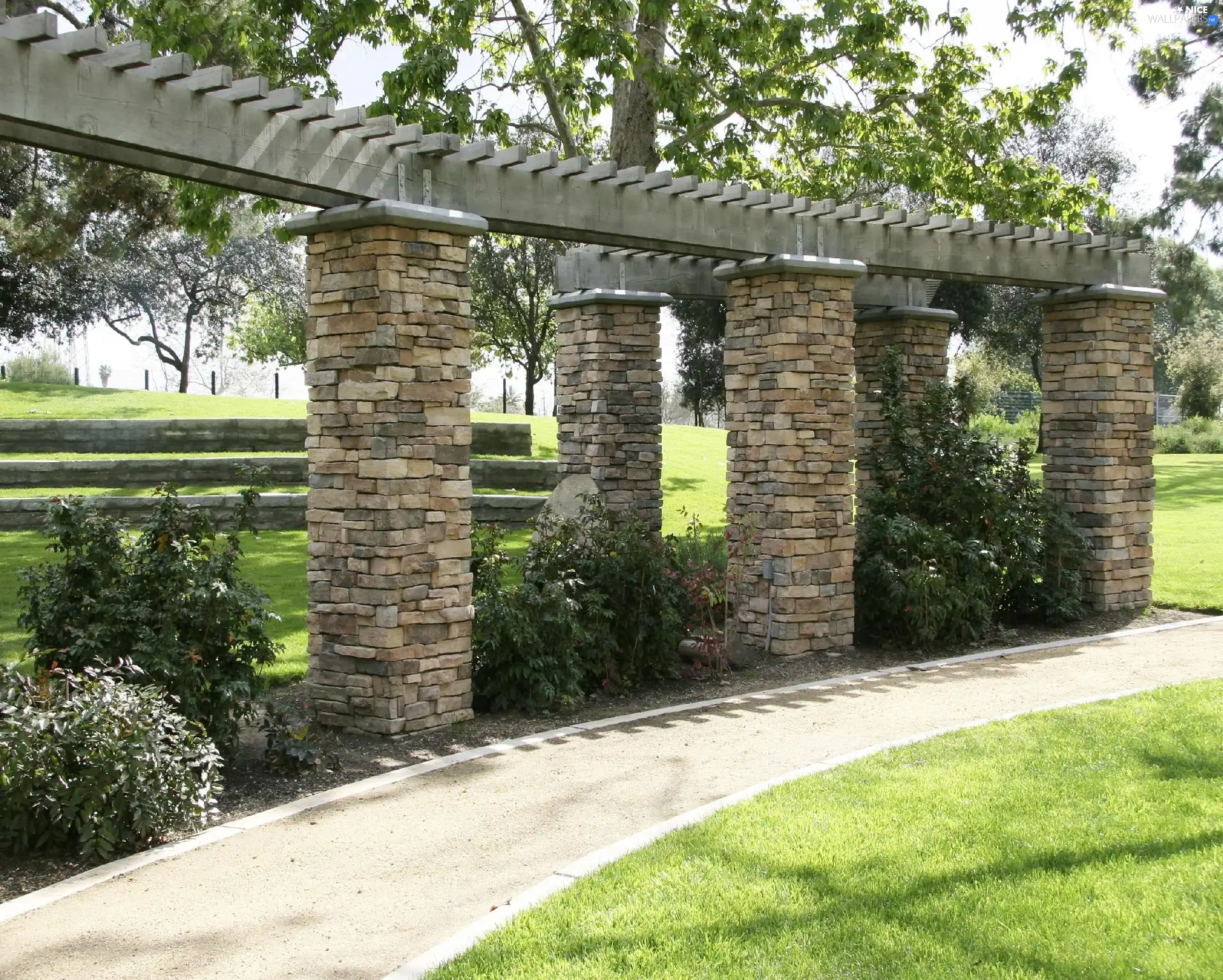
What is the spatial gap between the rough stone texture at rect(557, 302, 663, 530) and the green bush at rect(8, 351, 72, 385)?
27.6 metres

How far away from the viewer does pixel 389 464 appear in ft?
22.2

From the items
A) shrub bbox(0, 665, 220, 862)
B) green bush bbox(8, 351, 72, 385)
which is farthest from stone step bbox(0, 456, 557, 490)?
green bush bbox(8, 351, 72, 385)

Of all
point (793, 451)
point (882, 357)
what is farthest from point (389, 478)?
point (882, 357)

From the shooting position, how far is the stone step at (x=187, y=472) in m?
16.5

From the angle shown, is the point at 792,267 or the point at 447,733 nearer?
the point at 447,733

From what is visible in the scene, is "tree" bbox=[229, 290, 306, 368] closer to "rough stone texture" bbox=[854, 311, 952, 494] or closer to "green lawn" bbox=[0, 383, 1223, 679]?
"green lawn" bbox=[0, 383, 1223, 679]

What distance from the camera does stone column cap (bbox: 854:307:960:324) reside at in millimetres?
12617

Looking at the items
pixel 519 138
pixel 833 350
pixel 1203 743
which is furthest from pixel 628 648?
pixel 519 138

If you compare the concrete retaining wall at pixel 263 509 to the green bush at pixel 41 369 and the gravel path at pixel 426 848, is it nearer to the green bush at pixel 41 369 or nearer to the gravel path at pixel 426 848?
the gravel path at pixel 426 848

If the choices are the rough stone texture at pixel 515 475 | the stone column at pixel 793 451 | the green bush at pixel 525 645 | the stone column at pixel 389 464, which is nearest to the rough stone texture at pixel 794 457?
the stone column at pixel 793 451

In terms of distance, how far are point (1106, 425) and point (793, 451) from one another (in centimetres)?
370

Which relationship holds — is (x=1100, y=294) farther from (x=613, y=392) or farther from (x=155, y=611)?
(x=155, y=611)

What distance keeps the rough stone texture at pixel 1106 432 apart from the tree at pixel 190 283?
33.8 metres

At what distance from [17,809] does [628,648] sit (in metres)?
4.25
